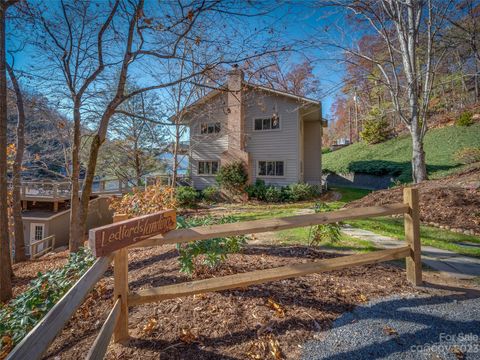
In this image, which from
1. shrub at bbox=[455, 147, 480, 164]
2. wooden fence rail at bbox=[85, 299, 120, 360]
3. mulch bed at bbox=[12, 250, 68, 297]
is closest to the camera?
wooden fence rail at bbox=[85, 299, 120, 360]

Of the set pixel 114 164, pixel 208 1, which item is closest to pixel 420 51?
pixel 208 1

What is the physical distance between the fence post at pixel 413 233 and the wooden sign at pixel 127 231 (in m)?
2.81

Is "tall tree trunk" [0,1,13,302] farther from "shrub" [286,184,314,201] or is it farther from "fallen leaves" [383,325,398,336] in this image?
"shrub" [286,184,314,201]

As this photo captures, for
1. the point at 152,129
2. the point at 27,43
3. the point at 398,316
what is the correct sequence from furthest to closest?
1. the point at 152,129
2. the point at 27,43
3. the point at 398,316

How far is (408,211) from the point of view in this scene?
296 centimetres

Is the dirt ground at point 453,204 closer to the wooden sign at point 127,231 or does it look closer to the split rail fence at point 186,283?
the split rail fence at point 186,283

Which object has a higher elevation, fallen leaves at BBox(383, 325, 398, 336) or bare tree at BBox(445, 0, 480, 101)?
bare tree at BBox(445, 0, 480, 101)

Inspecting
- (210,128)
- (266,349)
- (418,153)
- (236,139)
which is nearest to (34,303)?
(266,349)

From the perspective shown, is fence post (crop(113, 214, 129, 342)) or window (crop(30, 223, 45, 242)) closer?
fence post (crop(113, 214, 129, 342))

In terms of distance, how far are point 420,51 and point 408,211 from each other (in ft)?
41.1

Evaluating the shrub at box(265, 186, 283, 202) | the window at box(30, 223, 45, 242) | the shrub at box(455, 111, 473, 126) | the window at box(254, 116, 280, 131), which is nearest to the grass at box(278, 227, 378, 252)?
the shrub at box(265, 186, 283, 202)

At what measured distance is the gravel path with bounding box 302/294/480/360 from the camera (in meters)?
1.95

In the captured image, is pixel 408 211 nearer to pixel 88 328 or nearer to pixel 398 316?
pixel 398 316

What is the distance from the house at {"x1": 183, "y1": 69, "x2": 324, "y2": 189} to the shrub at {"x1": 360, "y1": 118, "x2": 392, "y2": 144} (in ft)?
40.4
